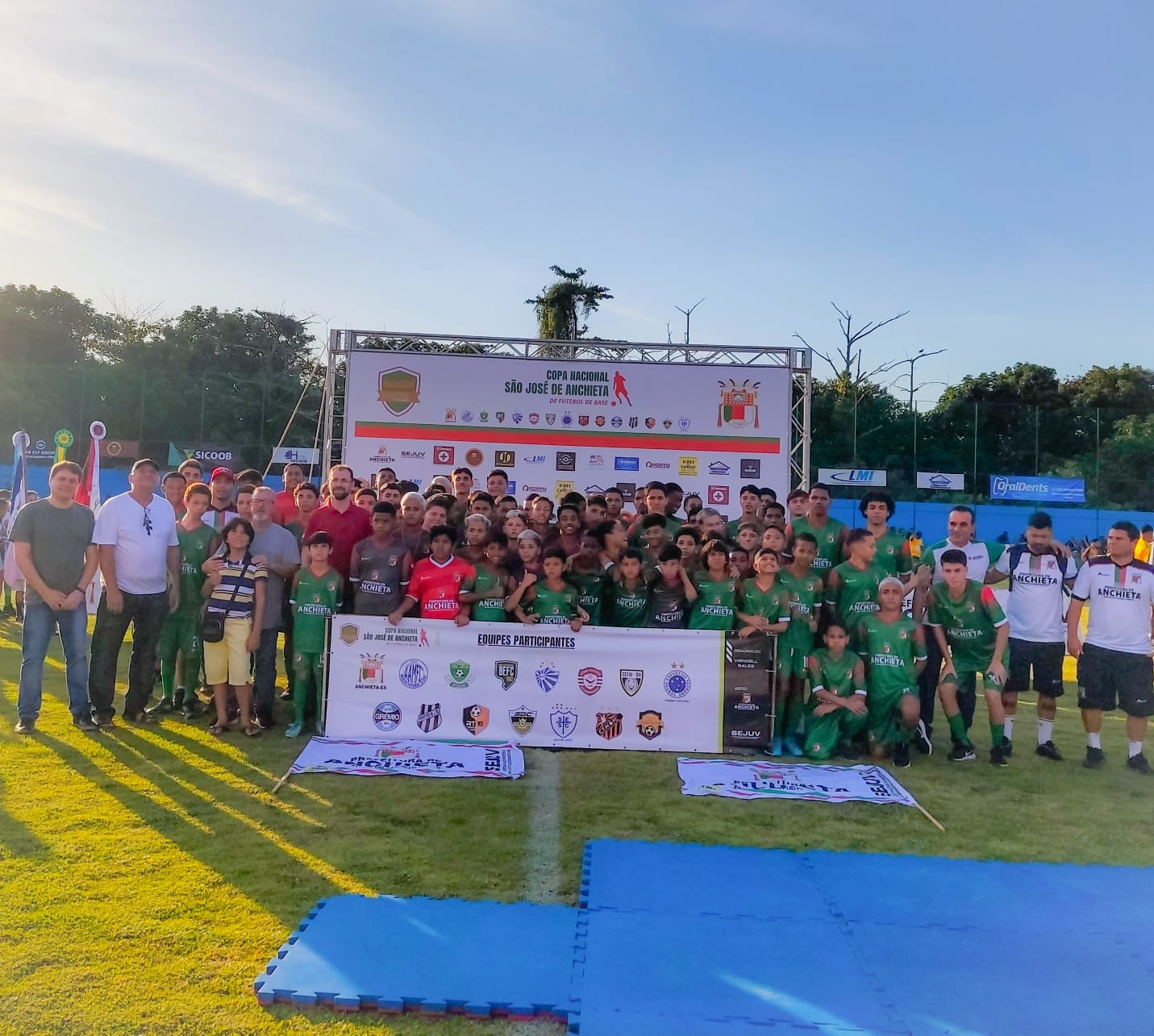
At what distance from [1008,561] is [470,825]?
496 cm

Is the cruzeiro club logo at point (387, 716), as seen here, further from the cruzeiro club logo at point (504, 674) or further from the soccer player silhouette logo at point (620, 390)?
the soccer player silhouette logo at point (620, 390)

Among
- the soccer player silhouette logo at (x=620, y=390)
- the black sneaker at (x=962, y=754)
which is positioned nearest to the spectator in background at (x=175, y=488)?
the soccer player silhouette logo at (x=620, y=390)

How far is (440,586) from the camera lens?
6.41 meters

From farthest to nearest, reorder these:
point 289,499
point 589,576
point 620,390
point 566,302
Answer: point 566,302 < point 620,390 < point 289,499 < point 589,576

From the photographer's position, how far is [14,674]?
8031 millimetres

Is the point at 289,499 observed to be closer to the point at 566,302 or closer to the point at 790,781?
the point at 790,781

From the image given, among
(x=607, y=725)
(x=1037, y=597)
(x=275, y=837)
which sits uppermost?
(x=1037, y=597)

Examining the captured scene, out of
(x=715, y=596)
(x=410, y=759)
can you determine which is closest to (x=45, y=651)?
(x=410, y=759)

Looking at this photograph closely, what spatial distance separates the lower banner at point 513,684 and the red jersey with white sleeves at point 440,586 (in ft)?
0.57

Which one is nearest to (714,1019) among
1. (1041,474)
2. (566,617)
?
(566,617)

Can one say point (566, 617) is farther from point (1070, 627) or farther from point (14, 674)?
point (14, 674)

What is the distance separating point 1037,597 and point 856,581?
4.98ft

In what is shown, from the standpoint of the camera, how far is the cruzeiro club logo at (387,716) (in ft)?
20.5

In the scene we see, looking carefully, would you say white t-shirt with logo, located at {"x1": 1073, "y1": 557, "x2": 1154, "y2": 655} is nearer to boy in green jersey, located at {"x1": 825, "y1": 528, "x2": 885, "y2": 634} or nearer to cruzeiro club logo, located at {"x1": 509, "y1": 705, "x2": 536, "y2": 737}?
boy in green jersey, located at {"x1": 825, "y1": 528, "x2": 885, "y2": 634}
